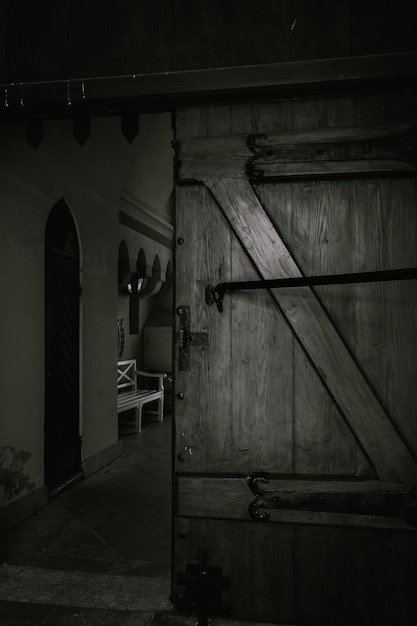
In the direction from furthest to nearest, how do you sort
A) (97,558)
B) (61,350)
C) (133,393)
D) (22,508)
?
(133,393) → (61,350) → (22,508) → (97,558)

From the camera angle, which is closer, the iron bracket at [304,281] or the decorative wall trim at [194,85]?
the iron bracket at [304,281]

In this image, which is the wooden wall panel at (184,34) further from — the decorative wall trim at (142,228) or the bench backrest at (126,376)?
the bench backrest at (126,376)

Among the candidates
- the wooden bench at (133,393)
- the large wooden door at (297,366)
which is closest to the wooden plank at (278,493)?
the large wooden door at (297,366)

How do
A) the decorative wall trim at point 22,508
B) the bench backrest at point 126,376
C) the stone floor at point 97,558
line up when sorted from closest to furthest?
the stone floor at point 97,558 → the decorative wall trim at point 22,508 → the bench backrest at point 126,376

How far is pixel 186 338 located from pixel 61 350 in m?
2.87

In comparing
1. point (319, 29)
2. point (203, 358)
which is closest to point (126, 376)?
point (203, 358)

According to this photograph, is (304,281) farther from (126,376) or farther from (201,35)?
(126,376)

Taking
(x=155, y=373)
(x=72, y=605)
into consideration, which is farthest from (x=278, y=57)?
(x=155, y=373)

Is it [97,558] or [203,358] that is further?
[97,558]

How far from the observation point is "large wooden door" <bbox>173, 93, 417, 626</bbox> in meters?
2.43

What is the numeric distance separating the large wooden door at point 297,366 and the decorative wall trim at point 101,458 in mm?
3213

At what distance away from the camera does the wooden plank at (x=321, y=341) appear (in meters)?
2.41

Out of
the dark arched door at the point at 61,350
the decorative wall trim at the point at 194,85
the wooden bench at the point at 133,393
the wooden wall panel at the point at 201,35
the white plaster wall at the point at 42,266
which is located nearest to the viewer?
the decorative wall trim at the point at 194,85

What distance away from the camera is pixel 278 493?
2479 millimetres
